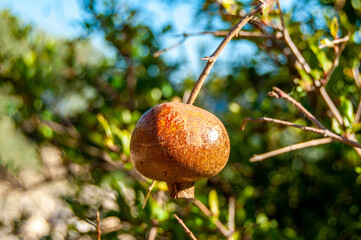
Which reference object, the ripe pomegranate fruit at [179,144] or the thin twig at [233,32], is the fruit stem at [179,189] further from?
the thin twig at [233,32]

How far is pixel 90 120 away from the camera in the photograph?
1.55 metres

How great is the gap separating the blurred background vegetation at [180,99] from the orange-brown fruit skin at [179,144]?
46cm

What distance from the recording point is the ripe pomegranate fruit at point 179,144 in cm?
56

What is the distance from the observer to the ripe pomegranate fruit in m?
0.56

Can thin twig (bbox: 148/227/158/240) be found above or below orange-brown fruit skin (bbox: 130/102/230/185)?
below

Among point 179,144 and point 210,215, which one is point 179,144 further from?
point 210,215

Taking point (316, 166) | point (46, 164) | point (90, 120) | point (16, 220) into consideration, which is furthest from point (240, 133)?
point (16, 220)

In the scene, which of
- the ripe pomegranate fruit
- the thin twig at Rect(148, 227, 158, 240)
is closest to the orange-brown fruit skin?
the ripe pomegranate fruit

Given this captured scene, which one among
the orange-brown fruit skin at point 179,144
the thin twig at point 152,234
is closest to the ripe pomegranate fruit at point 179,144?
the orange-brown fruit skin at point 179,144

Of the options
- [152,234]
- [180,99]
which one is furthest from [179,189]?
[180,99]

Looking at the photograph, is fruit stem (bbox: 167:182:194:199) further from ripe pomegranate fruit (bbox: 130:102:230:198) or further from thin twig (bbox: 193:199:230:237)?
thin twig (bbox: 193:199:230:237)

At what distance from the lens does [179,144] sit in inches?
22.1

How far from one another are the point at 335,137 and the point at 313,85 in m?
0.31

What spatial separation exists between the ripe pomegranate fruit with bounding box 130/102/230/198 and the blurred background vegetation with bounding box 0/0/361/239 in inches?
18.1
